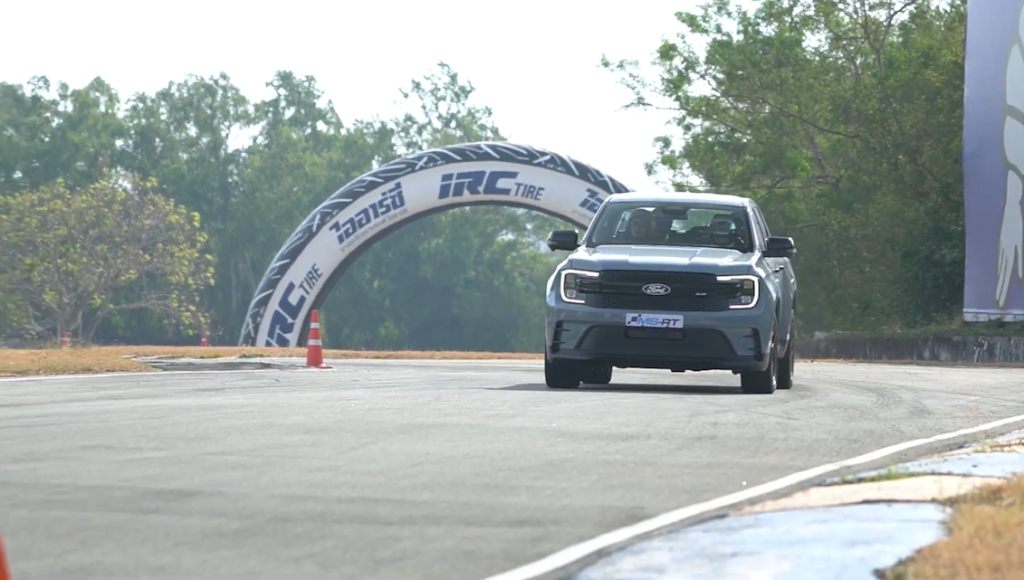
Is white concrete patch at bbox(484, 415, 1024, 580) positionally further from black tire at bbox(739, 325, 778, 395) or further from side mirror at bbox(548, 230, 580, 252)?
side mirror at bbox(548, 230, 580, 252)

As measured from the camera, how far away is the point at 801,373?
70.2 feet

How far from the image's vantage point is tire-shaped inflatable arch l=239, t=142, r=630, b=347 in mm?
41938

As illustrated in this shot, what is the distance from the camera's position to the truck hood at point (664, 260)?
49.9 feet

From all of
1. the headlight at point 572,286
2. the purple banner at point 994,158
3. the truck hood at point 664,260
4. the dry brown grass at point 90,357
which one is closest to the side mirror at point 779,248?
the truck hood at point 664,260

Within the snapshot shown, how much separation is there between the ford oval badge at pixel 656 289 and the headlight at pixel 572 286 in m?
0.51

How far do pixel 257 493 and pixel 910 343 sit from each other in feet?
83.2

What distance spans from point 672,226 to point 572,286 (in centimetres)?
146

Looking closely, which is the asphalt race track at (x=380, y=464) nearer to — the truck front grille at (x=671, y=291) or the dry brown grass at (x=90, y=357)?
the truck front grille at (x=671, y=291)

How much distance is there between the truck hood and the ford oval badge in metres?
0.15

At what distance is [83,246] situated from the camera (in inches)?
2817

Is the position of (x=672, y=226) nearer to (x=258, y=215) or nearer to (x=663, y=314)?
(x=663, y=314)

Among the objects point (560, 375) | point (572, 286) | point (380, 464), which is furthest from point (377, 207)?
point (380, 464)

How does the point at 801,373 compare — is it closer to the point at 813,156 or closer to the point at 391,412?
the point at 391,412

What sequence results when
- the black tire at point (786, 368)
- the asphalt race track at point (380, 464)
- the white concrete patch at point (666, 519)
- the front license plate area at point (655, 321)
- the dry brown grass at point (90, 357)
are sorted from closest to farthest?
the white concrete patch at point (666, 519)
the asphalt race track at point (380, 464)
the front license plate area at point (655, 321)
the black tire at point (786, 368)
the dry brown grass at point (90, 357)
